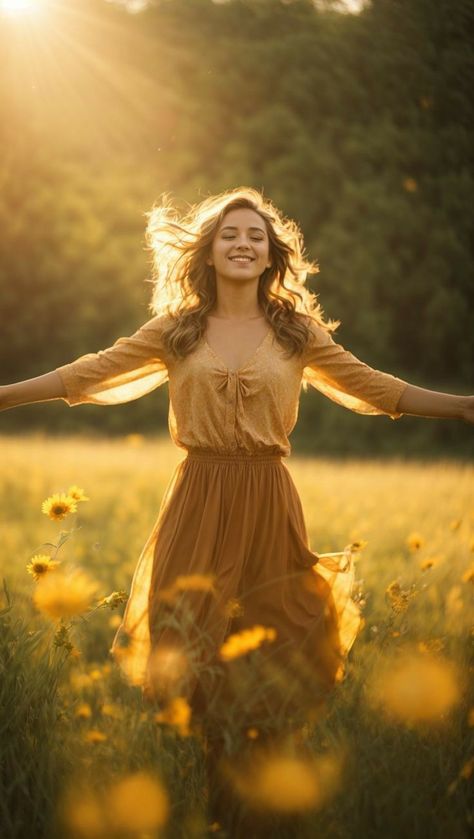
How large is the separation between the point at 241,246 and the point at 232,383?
0.49m

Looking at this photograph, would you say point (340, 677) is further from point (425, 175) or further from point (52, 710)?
point (425, 175)

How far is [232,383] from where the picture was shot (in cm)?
288

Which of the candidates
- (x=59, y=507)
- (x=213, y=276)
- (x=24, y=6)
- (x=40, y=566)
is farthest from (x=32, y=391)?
(x=24, y=6)

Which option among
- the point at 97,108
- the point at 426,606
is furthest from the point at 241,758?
the point at 97,108

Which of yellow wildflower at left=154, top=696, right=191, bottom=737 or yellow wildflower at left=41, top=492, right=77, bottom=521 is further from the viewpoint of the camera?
yellow wildflower at left=41, top=492, right=77, bottom=521

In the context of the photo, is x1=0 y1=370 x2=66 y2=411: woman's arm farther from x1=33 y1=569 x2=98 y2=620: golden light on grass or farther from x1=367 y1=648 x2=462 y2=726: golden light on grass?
x1=367 y1=648 x2=462 y2=726: golden light on grass

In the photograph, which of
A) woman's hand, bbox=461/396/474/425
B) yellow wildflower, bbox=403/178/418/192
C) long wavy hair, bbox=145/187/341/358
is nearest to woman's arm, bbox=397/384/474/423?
woman's hand, bbox=461/396/474/425

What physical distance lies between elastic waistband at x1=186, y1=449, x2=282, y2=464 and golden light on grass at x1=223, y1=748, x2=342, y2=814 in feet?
3.05

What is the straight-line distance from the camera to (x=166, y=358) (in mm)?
3037

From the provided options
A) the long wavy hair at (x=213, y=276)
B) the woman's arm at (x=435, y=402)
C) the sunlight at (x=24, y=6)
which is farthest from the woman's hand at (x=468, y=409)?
the sunlight at (x=24, y=6)

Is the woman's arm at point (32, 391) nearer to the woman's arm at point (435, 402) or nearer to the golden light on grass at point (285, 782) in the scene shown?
the woman's arm at point (435, 402)

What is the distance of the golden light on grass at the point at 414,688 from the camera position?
2.36 meters

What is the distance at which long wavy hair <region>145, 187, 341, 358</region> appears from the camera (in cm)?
305

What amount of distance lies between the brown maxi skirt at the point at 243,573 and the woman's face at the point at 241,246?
615 mm
